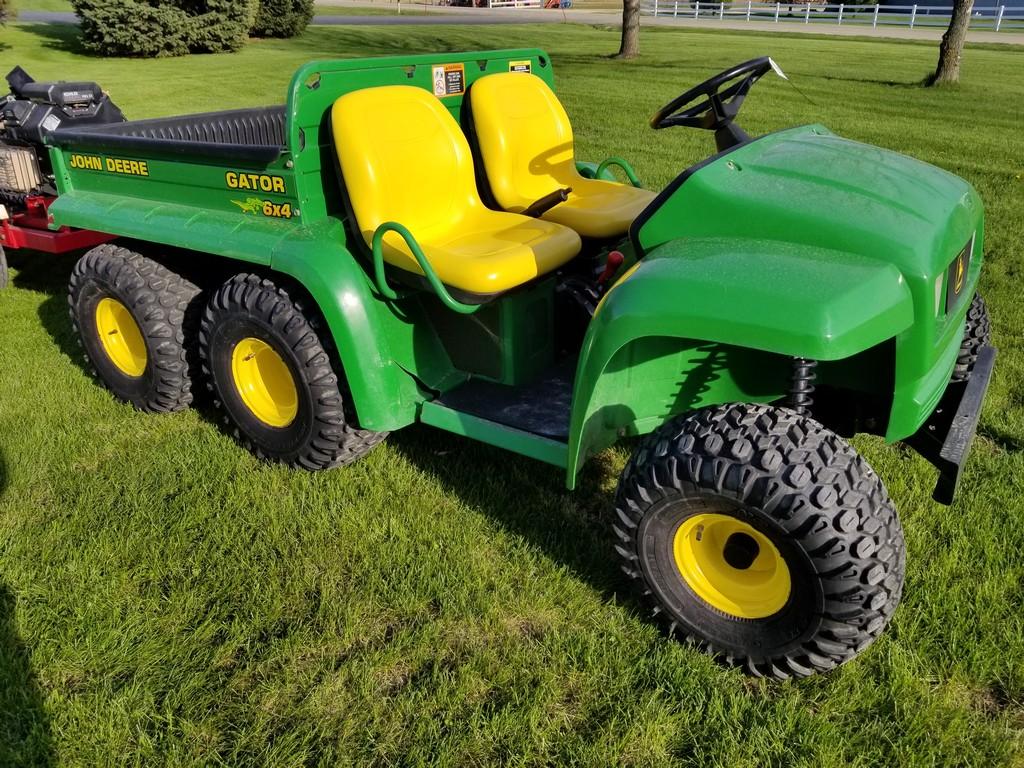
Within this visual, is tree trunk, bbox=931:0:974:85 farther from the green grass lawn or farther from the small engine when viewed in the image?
the small engine

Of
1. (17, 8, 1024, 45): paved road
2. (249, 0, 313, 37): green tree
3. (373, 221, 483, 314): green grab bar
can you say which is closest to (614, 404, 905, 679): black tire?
(373, 221, 483, 314): green grab bar

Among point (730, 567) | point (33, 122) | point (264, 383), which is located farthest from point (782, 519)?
point (33, 122)

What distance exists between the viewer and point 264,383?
136 inches

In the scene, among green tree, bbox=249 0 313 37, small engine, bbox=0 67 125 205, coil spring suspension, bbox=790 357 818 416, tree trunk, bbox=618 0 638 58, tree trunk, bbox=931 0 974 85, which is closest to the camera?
coil spring suspension, bbox=790 357 818 416

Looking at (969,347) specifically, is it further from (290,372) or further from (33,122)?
(33,122)

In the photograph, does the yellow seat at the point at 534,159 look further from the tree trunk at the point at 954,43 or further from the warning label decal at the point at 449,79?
the tree trunk at the point at 954,43

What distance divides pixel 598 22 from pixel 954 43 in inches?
750

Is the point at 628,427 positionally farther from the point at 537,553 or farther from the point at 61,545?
the point at 61,545

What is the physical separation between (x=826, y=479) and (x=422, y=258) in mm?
1466

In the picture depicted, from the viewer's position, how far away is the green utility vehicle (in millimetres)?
2125

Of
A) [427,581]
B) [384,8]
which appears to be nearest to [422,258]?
[427,581]

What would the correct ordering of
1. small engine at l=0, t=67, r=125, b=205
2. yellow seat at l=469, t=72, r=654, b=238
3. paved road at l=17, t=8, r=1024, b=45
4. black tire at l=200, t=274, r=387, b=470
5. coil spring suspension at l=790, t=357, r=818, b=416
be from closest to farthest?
coil spring suspension at l=790, t=357, r=818, b=416 → black tire at l=200, t=274, r=387, b=470 → yellow seat at l=469, t=72, r=654, b=238 → small engine at l=0, t=67, r=125, b=205 → paved road at l=17, t=8, r=1024, b=45

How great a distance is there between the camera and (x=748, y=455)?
2.13 meters

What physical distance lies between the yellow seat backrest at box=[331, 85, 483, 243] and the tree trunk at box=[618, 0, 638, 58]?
16.3 meters
